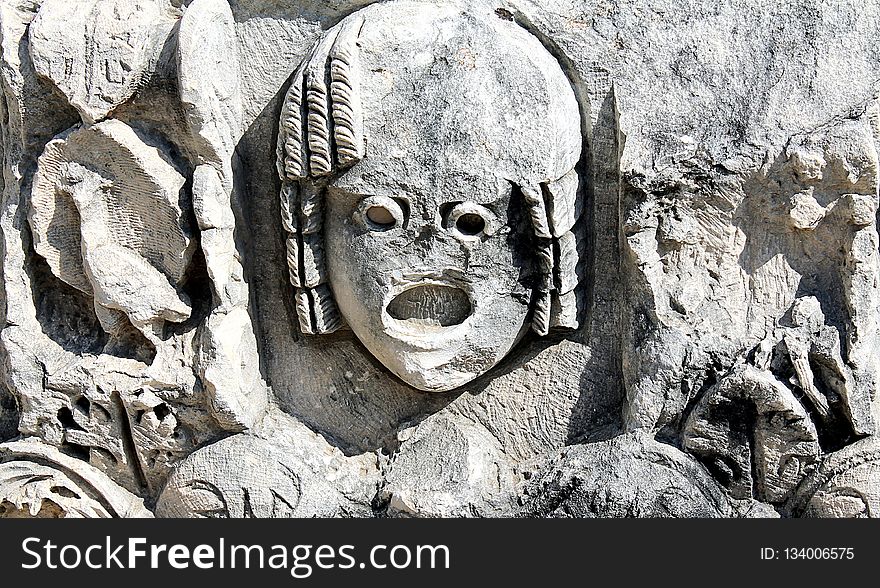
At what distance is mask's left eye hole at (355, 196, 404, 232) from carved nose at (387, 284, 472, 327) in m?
0.14

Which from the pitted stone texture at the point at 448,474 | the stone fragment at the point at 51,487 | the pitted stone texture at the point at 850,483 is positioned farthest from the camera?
the stone fragment at the point at 51,487

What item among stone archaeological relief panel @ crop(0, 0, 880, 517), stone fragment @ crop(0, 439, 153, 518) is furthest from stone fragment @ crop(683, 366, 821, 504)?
stone fragment @ crop(0, 439, 153, 518)

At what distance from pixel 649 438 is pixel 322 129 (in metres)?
0.82

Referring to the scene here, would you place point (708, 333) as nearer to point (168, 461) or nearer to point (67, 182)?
point (168, 461)

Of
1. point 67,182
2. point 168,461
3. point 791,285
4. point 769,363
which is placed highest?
point 67,182

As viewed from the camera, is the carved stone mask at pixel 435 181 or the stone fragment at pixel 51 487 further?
the stone fragment at pixel 51 487

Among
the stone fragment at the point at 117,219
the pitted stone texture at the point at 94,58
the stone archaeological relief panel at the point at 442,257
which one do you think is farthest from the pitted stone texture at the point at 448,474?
the pitted stone texture at the point at 94,58

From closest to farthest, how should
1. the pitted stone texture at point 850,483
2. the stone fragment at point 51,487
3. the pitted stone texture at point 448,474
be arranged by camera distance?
the pitted stone texture at point 850,483
the pitted stone texture at point 448,474
the stone fragment at point 51,487

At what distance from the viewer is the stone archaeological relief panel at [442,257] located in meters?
2.16

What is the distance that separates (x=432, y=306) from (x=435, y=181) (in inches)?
10.3

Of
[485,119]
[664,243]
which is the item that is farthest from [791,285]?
[485,119]

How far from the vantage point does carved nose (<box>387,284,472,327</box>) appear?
227 centimetres

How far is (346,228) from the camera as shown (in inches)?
88.4

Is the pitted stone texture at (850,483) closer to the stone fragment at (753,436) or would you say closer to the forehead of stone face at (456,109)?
the stone fragment at (753,436)
